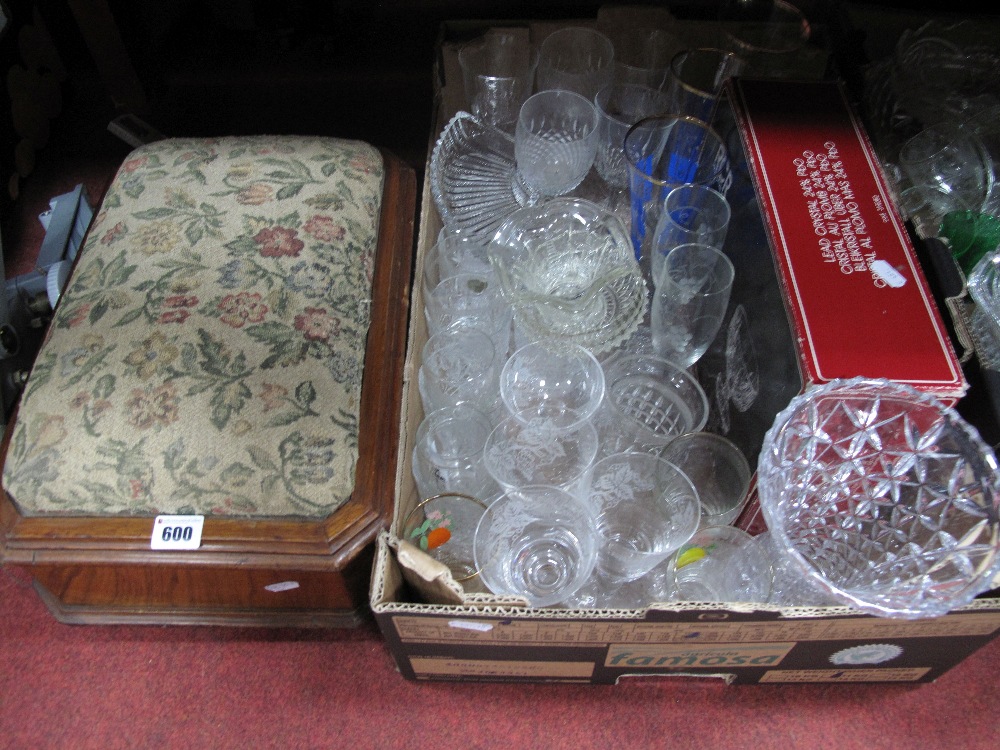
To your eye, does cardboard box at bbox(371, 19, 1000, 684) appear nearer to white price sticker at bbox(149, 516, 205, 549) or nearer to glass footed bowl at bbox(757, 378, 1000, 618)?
glass footed bowl at bbox(757, 378, 1000, 618)

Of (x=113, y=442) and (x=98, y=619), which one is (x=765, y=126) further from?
(x=98, y=619)

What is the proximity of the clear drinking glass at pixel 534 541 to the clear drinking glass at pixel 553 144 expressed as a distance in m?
0.49

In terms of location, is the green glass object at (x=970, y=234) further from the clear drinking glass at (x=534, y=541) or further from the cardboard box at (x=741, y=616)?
the clear drinking glass at (x=534, y=541)

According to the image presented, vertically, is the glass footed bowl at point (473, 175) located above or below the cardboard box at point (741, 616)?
above

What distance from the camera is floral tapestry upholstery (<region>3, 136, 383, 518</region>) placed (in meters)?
0.88

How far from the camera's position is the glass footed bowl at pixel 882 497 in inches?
29.8

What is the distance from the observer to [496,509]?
90cm

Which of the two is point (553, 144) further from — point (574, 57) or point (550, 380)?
point (550, 380)

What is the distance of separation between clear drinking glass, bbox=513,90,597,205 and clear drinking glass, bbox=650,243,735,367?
0.23 meters

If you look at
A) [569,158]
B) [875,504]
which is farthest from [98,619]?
[875,504]

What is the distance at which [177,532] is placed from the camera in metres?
0.88

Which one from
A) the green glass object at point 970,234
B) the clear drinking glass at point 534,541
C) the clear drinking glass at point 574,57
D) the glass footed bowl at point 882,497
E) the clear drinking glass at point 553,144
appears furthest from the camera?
the clear drinking glass at point 574,57

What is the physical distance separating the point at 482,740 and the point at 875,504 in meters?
0.58

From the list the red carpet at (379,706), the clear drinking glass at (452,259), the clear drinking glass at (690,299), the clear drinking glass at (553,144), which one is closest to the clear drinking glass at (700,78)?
the clear drinking glass at (553,144)
